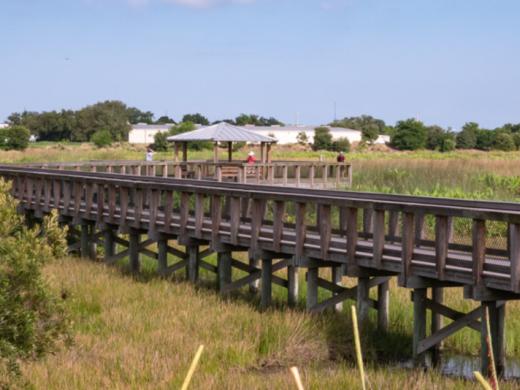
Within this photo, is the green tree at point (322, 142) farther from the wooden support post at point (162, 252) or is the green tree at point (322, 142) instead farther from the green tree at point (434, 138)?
the wooden support post at point (162, 252)

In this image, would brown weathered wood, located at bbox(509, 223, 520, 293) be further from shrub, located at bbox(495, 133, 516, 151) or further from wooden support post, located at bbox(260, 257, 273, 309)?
shrub, located at bbox(495, 133, 516, 151)

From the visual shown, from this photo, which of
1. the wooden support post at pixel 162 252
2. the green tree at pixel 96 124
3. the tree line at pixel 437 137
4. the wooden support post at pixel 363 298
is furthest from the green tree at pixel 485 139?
the wooden support post at pixel 363 298

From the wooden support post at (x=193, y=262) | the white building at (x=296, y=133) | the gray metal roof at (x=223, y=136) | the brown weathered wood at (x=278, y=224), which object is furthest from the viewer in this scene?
the white building at (x=296, y=133)

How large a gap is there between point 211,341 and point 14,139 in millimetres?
84192

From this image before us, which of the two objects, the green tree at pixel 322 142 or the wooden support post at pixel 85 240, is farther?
the green tree at pixel 322 142

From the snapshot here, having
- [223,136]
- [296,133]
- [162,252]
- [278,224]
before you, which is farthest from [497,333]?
[296,133]

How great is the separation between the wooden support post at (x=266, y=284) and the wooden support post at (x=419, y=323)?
10.5 ft

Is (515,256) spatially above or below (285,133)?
above

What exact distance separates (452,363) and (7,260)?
7295 mm

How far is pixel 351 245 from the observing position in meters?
13.6

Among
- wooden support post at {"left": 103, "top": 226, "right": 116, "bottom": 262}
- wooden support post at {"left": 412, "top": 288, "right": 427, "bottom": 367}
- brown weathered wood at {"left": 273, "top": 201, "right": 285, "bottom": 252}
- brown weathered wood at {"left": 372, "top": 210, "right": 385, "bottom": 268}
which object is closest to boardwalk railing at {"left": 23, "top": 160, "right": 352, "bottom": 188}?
wooden support post at {"left": 103, "top": 226, "right": 116, "bottom": 262}

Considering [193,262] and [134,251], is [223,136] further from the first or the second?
[193,262]

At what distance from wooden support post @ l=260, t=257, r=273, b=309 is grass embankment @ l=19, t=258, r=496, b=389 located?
422mm

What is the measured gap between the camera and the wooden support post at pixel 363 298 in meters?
14.1
